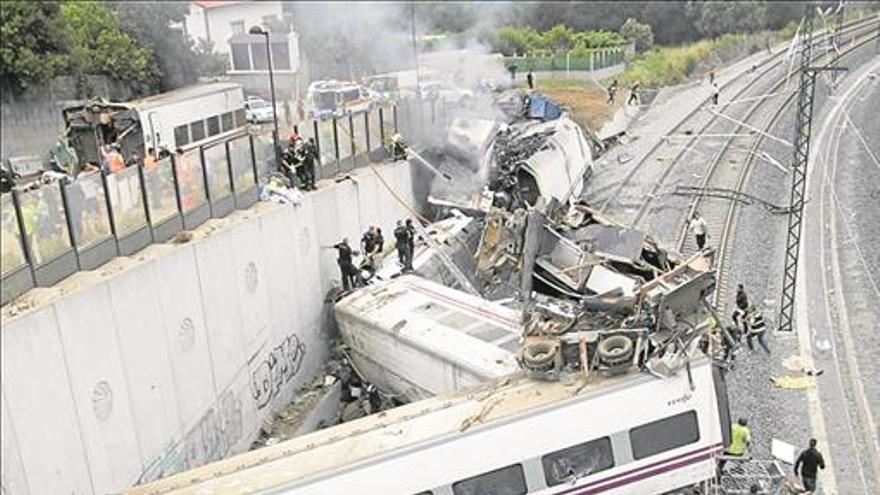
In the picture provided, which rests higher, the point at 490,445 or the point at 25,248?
the point at 25,248

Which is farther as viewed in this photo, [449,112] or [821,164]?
[821,164]

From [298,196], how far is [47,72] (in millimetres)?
12890

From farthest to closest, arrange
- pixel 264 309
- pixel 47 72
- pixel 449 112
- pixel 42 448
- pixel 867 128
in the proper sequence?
pixel 867 128 → pixel 449 112 → pixel 47 72 → pixel 264 309 → pixel 42 448

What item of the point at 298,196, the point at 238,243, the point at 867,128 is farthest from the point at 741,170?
the point at 238,243

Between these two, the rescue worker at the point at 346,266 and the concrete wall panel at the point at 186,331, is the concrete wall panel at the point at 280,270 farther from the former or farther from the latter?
the concrete wall panel at the point at 186,331

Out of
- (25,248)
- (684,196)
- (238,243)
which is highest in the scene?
(25,248)

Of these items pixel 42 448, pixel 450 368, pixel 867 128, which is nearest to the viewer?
pixel 42 448

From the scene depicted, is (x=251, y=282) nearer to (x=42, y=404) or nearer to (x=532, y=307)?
(x=532, y=307)

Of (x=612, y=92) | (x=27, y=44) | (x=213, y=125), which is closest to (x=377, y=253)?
(x=213, y=125)

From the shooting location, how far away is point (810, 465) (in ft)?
42.3

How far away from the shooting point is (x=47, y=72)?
27094 millimetres

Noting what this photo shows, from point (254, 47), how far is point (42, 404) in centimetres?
3541

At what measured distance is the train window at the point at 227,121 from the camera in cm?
3106

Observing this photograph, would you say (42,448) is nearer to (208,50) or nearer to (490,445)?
(490,445)
